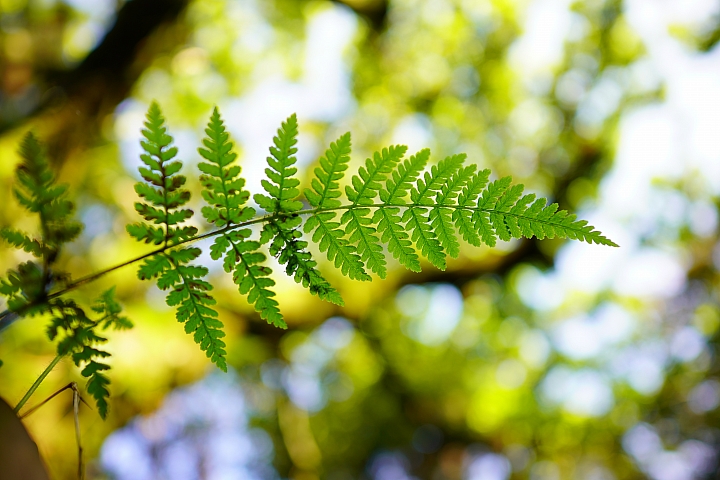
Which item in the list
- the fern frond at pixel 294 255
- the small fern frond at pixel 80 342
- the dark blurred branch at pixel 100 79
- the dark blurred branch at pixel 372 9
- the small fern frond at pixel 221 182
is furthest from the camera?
the dark blurred branch at pixel 372 9

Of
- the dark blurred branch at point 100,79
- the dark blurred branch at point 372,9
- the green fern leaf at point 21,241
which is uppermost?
the dark blurred branch at point 372,9

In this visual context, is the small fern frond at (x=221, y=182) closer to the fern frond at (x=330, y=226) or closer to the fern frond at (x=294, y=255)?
the fern frond at (x=294, y=255)

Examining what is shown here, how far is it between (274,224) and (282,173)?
0.17m

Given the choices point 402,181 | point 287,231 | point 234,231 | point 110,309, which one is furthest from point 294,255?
point 110,309

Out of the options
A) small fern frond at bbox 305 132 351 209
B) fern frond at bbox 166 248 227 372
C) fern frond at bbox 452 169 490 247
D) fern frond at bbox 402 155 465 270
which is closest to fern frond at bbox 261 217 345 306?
small fern frond at bbox 305 132 351 209

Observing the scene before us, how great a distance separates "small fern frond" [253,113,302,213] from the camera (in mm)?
1221

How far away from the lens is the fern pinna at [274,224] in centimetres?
115

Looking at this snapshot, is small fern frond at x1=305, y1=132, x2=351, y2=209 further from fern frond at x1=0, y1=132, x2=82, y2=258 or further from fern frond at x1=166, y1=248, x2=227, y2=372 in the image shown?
fern frond at x1=0, y1=132, x2=82, y2=258

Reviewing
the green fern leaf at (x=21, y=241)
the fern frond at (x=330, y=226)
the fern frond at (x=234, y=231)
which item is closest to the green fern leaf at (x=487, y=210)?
the fern frond at (x=330, y=226)

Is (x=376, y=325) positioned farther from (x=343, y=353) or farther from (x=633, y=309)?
(x=633, y=309)

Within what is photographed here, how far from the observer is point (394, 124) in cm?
727

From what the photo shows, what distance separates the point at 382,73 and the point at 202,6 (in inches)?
126

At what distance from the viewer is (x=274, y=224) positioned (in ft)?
4.32

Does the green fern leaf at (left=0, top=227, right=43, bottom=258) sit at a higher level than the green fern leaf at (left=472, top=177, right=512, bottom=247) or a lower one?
lower
